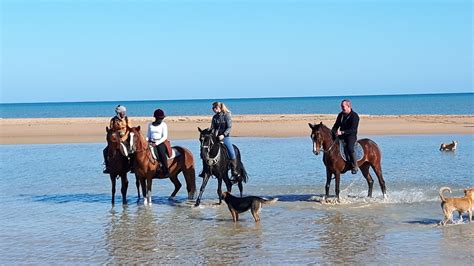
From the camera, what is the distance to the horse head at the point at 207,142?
1237 centimetres

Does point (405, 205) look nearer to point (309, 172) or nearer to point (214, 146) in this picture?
point (214, 146)

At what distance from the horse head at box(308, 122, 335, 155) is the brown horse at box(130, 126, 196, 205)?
110 inches

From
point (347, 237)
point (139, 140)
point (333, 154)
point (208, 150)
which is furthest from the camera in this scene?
point (333, 154)

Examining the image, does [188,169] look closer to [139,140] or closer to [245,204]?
[139,140]

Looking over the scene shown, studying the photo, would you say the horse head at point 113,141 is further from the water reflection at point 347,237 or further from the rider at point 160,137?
the water reflection at point 347,237

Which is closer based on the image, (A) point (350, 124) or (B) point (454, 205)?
(B) point (454, 205)

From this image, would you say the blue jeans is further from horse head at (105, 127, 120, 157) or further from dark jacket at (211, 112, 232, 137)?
horse head at (105, 127, 120, 157)

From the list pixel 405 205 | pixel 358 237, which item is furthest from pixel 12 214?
pixel 405 205

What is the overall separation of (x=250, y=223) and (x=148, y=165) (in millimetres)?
2903

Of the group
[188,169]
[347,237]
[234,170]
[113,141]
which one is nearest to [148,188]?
[188,169]

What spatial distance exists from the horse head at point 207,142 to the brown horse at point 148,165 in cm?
111

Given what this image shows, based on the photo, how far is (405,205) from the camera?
40.8 feet

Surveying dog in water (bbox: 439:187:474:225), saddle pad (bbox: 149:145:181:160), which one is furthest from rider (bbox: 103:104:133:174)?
dog in water (bbox: 439:187:474:225)

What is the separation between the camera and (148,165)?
12898mm
